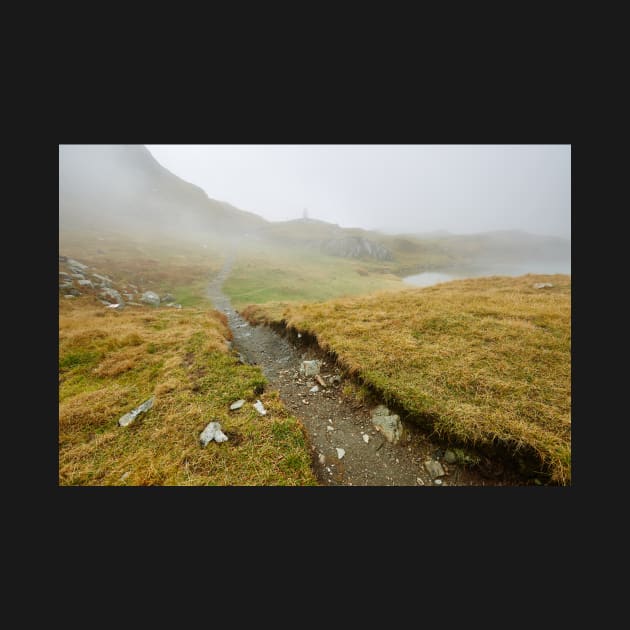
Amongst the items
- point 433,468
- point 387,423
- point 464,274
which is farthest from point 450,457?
point 464,274

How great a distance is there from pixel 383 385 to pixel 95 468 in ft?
22.4

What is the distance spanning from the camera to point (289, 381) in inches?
317

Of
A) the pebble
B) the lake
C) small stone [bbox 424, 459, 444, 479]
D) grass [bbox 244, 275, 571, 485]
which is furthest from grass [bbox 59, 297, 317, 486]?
the lake

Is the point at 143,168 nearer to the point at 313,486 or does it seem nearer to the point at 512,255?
the point at 313,486

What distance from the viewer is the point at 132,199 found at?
4156 inches

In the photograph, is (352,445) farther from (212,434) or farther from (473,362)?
(473,362)

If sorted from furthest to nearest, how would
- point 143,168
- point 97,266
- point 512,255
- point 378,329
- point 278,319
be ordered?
point 143,168 → point 512,255 → point 97,266 → point 278,319 → point 378,329

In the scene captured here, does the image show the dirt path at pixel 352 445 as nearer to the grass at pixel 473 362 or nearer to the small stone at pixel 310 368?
the small stone at pixel 310 368

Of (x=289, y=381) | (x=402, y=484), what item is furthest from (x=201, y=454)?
(x=402, y=484)

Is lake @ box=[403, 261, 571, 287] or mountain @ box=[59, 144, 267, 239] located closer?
lake @ box=[403, 261, 571, 287]

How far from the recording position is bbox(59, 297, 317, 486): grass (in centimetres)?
471

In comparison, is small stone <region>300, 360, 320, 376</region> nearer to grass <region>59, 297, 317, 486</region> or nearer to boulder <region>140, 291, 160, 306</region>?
grass <region>59, 297, 317, 486</region>

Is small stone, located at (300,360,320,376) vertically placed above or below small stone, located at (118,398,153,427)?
above

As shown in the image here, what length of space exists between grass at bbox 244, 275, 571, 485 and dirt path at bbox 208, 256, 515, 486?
0.61 m
